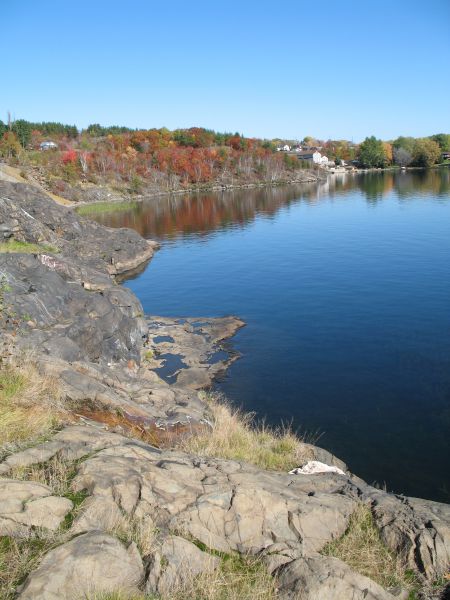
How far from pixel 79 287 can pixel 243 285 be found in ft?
62.9

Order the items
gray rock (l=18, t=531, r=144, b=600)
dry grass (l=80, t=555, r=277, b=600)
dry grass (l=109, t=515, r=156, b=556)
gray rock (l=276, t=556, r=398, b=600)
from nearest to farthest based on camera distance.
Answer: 1. gray rock (l=18, t=531, r=144, b=600)
2. dry grass (l=80, t=555, r=277, b=600)
3. gray rock (l=276, t=556, r=398, b=600)
4. dry grass (l=109, t=515, r=156, b=556)

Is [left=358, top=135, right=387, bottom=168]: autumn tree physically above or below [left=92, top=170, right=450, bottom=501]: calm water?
above

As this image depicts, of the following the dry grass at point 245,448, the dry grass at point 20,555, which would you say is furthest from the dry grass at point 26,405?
A: the dry grass at point 245,448

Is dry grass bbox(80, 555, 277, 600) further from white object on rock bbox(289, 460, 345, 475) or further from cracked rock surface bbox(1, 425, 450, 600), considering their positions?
white object on rock bbox(289, 460, 345, 475)

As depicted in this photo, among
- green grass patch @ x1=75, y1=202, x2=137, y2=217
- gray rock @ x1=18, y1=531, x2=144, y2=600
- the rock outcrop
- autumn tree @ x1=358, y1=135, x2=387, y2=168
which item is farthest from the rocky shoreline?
autumn tree @ x1=358, y1=135, x2=387, y2=168

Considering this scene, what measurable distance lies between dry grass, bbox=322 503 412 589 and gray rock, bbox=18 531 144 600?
10.4 ft

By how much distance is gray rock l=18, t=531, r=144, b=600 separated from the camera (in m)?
4.98

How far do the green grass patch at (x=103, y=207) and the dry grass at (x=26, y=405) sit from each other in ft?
264

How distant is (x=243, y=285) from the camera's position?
42.4 metres

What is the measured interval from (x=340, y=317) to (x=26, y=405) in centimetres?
2569

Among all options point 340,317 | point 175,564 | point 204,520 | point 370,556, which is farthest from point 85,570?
point 340,317

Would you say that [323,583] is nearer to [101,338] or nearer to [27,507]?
[27,507]

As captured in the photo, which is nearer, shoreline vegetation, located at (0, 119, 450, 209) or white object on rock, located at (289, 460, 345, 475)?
white object on rock, located at (289, 460, 345, 475)

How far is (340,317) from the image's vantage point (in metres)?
31.9
